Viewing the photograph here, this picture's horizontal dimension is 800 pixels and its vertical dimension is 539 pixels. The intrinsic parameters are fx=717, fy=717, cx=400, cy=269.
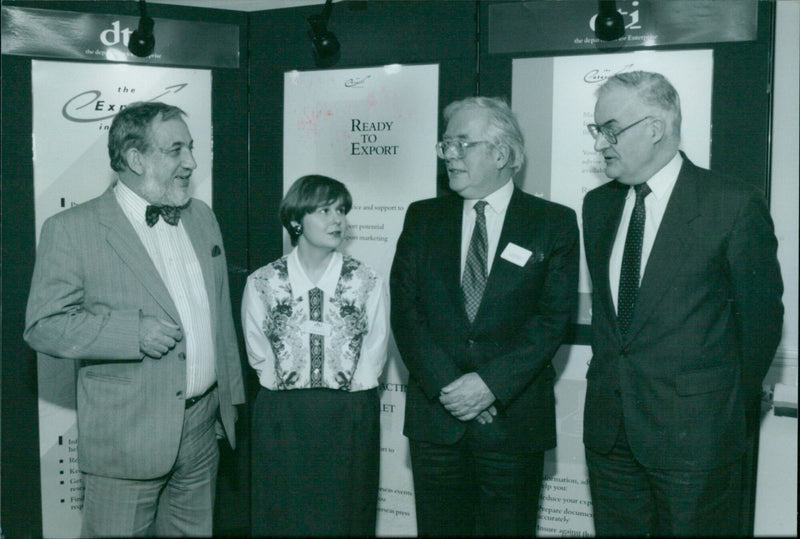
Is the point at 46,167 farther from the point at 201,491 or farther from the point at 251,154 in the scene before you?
the point at 201,491

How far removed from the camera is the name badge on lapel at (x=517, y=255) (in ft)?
8.17

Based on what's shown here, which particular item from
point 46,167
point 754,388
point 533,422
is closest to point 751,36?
point 754,388

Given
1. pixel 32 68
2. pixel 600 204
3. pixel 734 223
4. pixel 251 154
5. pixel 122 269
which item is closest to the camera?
pixel 734 223

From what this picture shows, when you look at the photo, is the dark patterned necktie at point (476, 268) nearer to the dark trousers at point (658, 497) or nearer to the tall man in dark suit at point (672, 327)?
the tall man in dark suit at point (672, 327)

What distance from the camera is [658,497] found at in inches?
90.1

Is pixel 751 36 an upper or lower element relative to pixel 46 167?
upper

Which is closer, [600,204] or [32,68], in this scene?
[600,204]

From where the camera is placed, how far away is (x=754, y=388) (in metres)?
2.33

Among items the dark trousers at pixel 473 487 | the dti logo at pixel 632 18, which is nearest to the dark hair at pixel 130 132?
the dark trousers at pixel 473 487

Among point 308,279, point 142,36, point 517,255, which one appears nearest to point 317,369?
point 308,279

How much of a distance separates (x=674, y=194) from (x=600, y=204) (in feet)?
1.03

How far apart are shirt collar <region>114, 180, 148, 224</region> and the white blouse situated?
484 mm

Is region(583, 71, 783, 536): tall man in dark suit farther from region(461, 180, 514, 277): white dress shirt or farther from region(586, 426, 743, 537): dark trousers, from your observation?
region(461, 180, 514, 277): white dress shirt

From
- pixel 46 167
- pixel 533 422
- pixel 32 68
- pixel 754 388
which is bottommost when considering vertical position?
pixel 533 422
